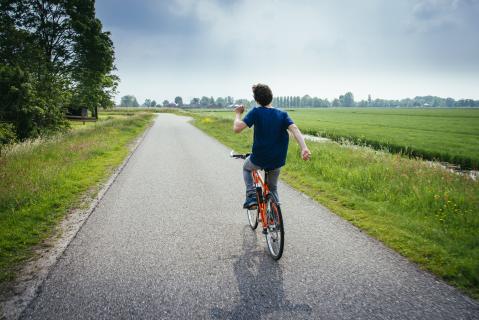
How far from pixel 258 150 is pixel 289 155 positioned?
822 centimetres

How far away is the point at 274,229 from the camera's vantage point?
14.1ft

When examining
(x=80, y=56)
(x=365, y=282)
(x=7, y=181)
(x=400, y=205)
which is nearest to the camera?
(x=365, y=282)

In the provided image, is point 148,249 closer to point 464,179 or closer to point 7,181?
point 7,181

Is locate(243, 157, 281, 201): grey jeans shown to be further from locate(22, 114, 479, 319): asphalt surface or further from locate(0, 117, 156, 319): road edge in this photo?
locate(0, 117, 156, 319): road edge

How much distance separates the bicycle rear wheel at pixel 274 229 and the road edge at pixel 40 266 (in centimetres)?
303

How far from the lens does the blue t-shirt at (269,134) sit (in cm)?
408

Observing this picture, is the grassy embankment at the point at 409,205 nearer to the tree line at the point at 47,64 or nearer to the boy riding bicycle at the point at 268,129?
the boy riding bicycle at the point at 268,129

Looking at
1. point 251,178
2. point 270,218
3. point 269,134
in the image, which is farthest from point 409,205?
point 269,134

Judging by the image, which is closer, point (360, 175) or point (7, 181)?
point (7, 181)

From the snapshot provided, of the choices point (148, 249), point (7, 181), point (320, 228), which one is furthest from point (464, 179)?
point (7, 181)

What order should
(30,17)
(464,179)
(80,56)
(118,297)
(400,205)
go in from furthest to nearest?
(80,56) < (30,17) < (464,179) < (400,205) < (118,297)

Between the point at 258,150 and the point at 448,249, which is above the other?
the point at 258,150

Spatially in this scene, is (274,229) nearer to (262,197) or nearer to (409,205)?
(262,197)

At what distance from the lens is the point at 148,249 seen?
4.44 metres
